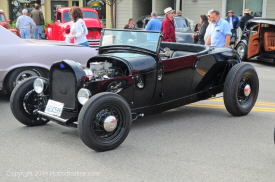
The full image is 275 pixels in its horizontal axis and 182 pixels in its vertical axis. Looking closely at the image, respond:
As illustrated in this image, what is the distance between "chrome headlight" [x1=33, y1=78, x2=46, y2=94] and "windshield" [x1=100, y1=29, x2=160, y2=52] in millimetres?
1226

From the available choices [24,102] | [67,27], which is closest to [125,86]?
[24,102]

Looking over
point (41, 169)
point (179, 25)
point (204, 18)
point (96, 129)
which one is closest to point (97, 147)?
point (96, 129)

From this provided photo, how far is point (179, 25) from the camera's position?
1603 cm

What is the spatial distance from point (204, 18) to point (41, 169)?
24.1 ft

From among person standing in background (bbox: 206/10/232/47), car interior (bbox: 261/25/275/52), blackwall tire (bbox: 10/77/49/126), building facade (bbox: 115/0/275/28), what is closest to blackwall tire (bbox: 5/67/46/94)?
blackwall tire (bbox: 10/77/49/126)

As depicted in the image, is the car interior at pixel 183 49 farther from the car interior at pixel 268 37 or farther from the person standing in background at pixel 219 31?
the car interior at pixel 268 37

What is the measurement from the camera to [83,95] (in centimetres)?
493

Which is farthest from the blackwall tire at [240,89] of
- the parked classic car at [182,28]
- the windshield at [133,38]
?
the parked classic car at [182,28]

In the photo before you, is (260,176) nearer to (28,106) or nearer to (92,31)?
(28,106)

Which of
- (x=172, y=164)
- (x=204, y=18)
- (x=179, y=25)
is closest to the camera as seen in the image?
(x=172, y=164)

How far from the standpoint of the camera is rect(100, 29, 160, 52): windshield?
5844 mm

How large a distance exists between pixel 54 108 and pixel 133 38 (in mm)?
1584

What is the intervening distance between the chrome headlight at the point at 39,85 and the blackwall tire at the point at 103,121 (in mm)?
1105

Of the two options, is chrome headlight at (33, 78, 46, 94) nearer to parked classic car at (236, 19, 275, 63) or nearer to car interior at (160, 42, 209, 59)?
car interior at (160, 42, 209, 59)
